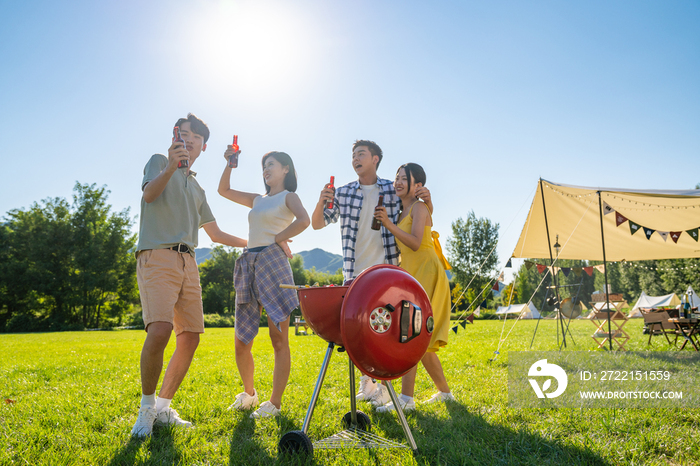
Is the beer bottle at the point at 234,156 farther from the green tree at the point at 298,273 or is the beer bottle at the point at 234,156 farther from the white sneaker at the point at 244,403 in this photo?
the green tree at the point at 298,273

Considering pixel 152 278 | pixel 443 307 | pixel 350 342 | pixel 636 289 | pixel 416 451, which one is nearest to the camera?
pixel 350 342

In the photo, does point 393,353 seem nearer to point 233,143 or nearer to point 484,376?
point 233,143

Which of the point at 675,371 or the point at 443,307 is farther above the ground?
the point at 443,307

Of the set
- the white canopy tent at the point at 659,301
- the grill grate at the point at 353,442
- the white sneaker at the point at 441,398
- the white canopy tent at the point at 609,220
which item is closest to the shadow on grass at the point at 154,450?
the grill grate at the point at 353,442

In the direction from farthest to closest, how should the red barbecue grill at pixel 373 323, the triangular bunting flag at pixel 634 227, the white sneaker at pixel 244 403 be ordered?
1. the triangular bunting flag at pixel 634 227
2. the white sneaker at pixel 244 403
3. the red barbecue grill at pixel 373 323

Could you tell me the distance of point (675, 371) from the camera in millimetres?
4672

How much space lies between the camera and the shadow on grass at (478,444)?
1.97m

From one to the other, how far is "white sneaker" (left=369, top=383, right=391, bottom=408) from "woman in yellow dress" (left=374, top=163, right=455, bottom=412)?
11cm

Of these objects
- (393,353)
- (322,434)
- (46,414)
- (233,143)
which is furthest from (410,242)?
(46,414)

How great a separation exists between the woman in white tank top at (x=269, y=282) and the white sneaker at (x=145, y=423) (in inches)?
26.2

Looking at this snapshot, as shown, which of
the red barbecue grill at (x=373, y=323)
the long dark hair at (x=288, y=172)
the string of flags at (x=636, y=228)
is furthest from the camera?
the string of flags at (x=636, y=228)

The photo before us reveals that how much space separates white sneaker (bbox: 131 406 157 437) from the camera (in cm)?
240

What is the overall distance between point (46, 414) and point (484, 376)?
4.13 m

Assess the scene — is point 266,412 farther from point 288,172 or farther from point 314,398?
point 288,172
